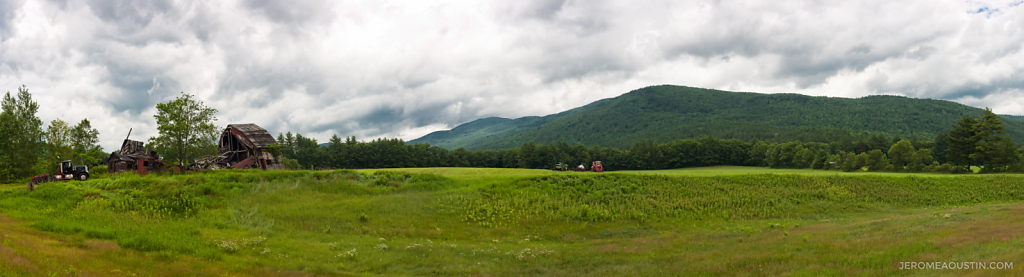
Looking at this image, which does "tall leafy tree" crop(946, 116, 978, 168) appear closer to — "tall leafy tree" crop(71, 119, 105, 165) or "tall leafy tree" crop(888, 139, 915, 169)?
"tall leafy tree" crop(888, 139, 915, 169)

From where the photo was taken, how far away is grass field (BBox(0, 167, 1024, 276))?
12883 millimetres

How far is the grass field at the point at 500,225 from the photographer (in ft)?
42.3

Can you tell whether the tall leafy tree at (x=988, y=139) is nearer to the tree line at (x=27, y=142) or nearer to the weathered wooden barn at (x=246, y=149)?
the weathered wooden barn at (x=246, y=149)

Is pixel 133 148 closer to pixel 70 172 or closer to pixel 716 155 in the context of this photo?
pixel 70 172

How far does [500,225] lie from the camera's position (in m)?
25.2

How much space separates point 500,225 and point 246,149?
2583 cm

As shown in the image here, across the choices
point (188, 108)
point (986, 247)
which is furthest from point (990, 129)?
point (188, 108)

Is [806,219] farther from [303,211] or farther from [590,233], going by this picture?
[303,211]

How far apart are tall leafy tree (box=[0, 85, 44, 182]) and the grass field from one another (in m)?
18.4

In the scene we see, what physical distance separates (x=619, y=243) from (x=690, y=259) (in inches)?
211

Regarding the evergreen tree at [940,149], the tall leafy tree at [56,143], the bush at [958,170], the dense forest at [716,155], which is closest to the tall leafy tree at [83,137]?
the tall leafy tree at [56,143]

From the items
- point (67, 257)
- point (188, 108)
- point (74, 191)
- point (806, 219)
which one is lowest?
point (806, 219)

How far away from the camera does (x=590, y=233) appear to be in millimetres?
24031

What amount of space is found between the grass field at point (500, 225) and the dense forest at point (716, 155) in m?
18.3
